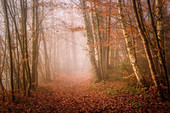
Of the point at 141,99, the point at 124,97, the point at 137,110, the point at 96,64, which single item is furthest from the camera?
the point at 96,64

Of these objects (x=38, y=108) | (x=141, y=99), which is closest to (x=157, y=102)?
(x=141, y=99)

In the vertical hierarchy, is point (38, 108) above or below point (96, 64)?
below

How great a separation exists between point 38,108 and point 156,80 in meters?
5.34

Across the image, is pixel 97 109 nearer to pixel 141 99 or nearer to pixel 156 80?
pixel 141 99

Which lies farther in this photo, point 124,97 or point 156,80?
point 124,97

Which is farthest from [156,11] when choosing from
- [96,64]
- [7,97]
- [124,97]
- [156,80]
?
[7,97]

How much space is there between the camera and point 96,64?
10703mm

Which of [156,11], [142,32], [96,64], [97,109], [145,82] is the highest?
[156,11]

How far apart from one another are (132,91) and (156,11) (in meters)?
4.24

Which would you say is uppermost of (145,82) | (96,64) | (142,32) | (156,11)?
(156,11)

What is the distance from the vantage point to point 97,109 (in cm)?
464

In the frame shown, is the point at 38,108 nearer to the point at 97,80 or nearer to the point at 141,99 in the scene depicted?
the point at 141,99

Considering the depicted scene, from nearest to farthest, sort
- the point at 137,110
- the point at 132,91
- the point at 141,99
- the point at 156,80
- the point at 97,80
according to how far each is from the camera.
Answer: the point at 137,110 → the point at 156,80 → the point at 141,99 → the point at 132,91 → the point at 97,80

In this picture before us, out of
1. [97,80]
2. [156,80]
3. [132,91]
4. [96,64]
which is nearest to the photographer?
[156,80]
